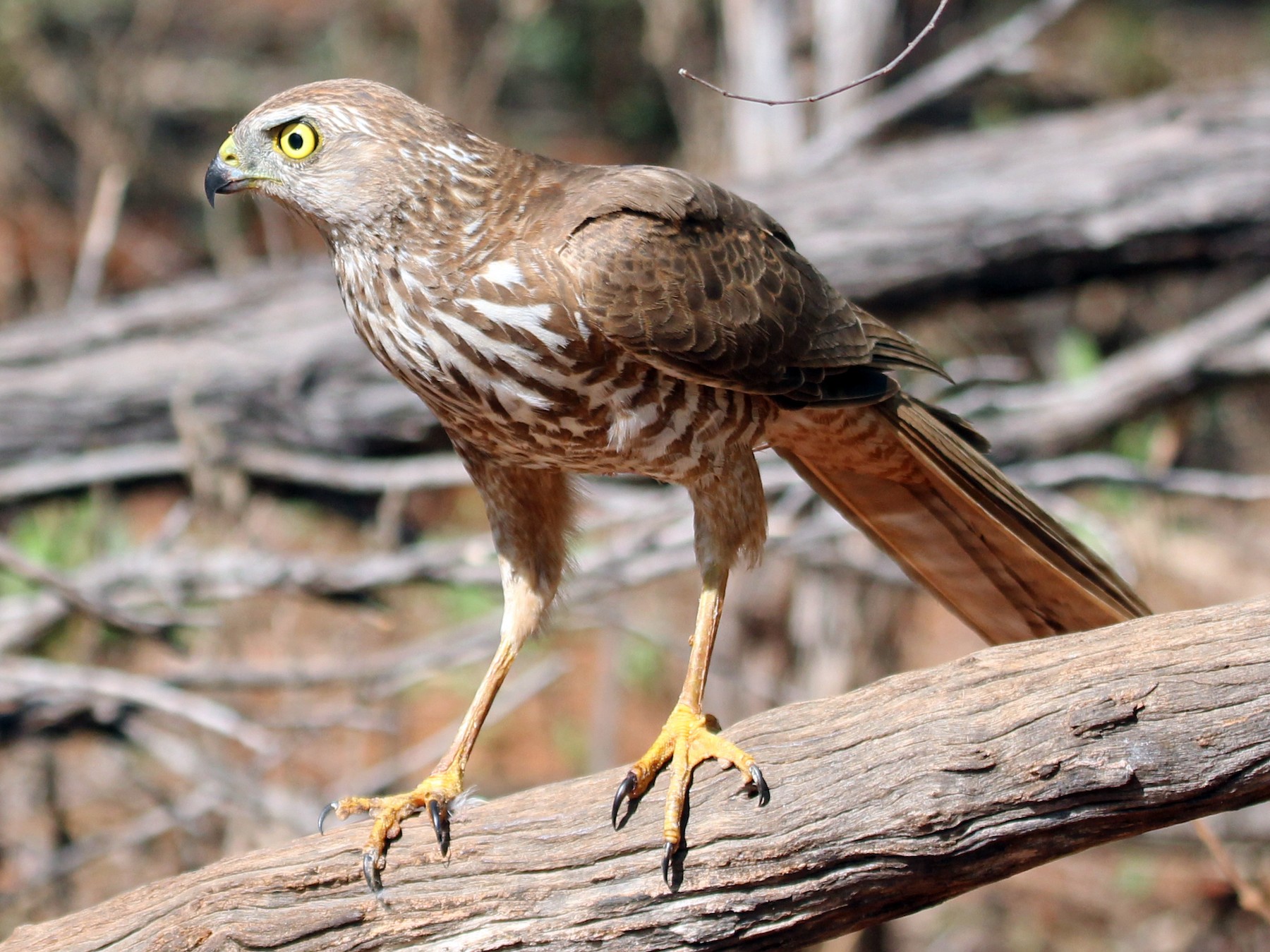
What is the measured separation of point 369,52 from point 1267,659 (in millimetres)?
10662

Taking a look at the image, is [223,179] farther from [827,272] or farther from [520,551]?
[827,272]

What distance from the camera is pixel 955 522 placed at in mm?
3520

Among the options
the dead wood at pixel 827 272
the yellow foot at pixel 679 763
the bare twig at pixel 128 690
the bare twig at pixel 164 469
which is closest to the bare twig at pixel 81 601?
the bare twig at pixel 128 690

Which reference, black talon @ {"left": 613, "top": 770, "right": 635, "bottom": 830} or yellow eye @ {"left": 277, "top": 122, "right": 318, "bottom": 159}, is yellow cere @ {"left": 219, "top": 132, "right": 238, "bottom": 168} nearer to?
yellow eye @ {"left": 277, "top": 122, "right": 318, "bottom": 159}

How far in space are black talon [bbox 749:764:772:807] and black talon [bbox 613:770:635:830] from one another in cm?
26

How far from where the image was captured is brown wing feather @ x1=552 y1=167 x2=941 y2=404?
113 inches

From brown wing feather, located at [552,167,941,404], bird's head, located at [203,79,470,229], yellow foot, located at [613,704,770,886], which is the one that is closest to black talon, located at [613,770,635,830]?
yellow foot, located at [613,704,770,886]

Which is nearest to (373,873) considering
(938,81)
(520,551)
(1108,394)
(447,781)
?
(447,781)

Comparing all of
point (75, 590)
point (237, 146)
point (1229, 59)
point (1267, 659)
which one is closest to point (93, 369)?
point (75, 590)

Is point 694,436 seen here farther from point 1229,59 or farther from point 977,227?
point 1229,59

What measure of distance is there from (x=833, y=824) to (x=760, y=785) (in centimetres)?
18

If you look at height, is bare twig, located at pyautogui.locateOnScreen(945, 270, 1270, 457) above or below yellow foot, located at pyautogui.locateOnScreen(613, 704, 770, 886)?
above

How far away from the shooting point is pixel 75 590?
165 inches

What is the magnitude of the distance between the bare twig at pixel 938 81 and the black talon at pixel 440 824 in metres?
4.20
